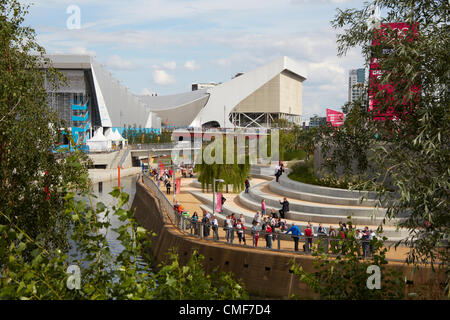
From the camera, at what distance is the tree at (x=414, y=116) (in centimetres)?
744

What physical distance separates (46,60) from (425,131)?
9.17m

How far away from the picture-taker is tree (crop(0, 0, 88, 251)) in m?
11.2

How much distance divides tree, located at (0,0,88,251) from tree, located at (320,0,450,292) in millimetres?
6237

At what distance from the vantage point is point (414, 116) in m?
8.14

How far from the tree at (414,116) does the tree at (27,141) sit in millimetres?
6237

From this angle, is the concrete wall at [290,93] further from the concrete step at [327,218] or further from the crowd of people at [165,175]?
the concrete step at [327,218]

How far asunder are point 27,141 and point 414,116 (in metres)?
7.99

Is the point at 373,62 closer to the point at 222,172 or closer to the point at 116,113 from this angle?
the point at 222,172

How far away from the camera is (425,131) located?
7672 mm

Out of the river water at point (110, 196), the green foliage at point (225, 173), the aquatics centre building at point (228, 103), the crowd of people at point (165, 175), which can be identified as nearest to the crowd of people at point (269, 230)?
the river water at point (110, 196)

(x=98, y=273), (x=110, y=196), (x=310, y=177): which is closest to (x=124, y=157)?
(x=110, y=196)

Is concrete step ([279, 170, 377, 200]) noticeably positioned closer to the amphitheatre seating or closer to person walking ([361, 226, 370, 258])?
the amphitheatre seating

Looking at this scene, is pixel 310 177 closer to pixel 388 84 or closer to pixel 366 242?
pixel 366 242
